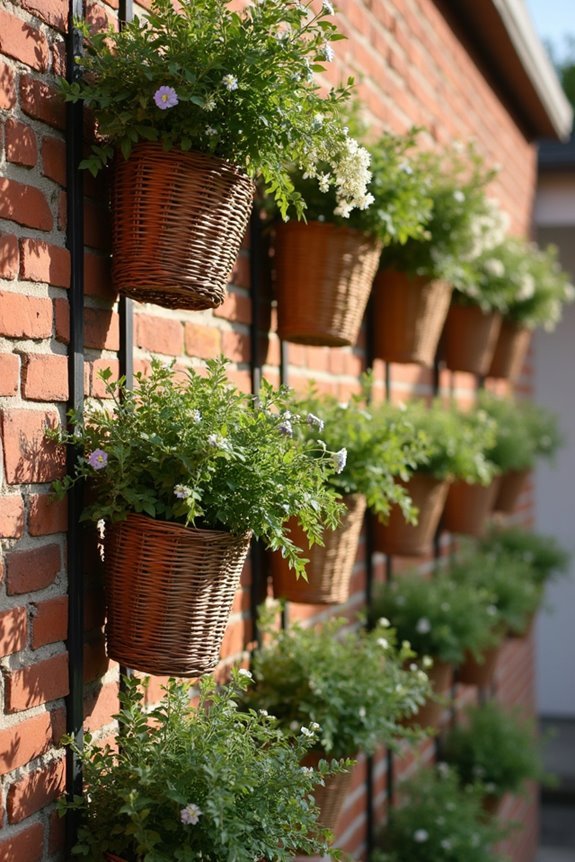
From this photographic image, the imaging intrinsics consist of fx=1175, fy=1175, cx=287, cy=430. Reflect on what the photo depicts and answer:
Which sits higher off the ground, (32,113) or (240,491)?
(32,113)

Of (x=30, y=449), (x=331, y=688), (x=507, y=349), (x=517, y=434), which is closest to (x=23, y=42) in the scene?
(x=30, y=449)

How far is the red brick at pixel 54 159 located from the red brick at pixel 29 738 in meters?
0.75

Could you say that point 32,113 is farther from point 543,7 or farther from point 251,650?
point 543,7

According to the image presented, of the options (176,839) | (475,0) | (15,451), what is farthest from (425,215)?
(475,0)

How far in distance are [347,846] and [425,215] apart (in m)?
1.55

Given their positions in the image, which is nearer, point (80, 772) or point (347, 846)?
point (80, 772)

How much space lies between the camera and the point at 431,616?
325cm

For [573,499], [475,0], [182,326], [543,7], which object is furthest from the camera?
[543,7]

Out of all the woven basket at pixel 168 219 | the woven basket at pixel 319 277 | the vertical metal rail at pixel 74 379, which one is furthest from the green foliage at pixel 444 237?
the vertical metal rail at pixel 74 379

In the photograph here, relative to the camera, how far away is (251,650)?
94.5 inches

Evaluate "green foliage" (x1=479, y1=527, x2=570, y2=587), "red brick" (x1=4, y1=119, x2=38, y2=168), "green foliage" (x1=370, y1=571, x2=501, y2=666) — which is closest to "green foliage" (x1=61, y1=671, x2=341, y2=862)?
"red brick" (x1=4, y1=119, x2=38, y2=168)

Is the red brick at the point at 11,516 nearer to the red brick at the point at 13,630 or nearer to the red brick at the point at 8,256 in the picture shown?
the red brick at the point at 13,630

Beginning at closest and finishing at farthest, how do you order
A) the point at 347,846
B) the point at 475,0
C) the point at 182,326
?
the point at 182,326 → the point at 347,846 → the point at 475,0

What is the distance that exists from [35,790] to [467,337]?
2567mm
